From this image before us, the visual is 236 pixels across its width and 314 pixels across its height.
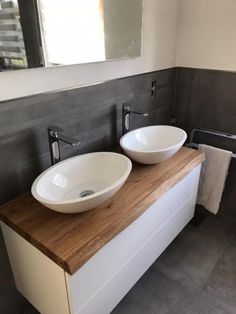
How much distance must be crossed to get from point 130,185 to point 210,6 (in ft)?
4.39

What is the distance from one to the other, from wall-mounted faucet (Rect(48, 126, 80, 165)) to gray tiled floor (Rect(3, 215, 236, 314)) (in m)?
0.96

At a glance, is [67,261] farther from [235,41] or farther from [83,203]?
[235,41]

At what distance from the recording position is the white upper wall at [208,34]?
1731 mm

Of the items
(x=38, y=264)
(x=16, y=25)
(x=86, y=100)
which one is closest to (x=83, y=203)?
(x=38, y=264)

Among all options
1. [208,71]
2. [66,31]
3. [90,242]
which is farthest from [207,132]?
[90,242]

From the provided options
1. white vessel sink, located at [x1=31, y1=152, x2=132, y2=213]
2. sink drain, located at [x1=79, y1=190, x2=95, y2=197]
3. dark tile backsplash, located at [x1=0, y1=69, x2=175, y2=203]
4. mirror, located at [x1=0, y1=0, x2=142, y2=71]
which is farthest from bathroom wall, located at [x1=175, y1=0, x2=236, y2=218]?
sink drain, located at [x1=79, y1=190, x2=95, y2=197]

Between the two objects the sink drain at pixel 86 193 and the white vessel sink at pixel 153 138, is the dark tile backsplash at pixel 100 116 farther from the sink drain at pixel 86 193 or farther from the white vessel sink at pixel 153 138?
the sink drain at pixel 86 193

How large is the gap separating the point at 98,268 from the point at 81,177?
18.1 inches

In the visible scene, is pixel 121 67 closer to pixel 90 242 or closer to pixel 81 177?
pixel 81 177

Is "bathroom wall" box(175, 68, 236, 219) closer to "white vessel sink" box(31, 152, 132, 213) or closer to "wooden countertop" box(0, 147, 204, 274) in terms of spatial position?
"wooden countertop" box(0, 147, 204, 274)

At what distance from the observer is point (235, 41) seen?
1.74m

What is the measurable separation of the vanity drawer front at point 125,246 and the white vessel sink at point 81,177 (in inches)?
8.9

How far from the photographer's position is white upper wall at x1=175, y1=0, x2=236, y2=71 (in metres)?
1.73

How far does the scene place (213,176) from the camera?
2008 mm
